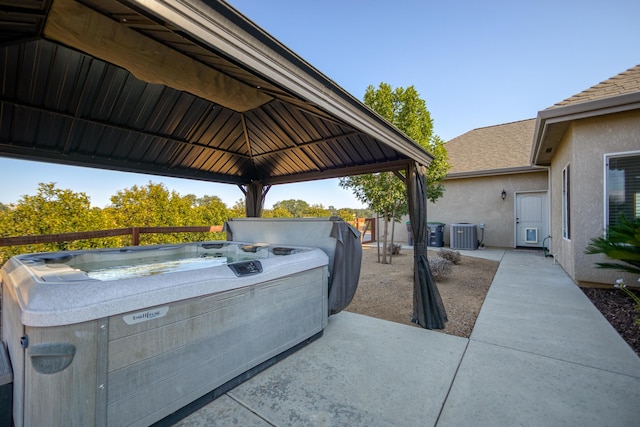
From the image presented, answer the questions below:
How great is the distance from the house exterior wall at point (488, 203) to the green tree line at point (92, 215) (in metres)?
7.99

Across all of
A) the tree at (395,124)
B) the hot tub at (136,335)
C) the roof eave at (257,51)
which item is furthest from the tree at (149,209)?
the roof eave at (257,51)

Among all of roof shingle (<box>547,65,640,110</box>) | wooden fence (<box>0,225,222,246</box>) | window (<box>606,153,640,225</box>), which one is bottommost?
wooden fence (<box>0,225,222,246</box>)

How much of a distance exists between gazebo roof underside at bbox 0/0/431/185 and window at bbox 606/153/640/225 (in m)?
3.12

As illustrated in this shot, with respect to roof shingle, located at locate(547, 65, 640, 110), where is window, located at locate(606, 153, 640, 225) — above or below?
below

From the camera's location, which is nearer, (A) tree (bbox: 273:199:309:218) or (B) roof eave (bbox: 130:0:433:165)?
(B) roof eave (bbox: 130:0:433:165)

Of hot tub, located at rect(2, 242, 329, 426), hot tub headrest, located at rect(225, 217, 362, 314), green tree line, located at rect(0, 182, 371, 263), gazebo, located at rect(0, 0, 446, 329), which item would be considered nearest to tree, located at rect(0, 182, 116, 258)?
green tree line, located at rect(0, 182, 371, 263)

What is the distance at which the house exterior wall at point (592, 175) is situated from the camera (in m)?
4.00

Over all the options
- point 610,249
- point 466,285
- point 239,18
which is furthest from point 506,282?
point 239,18

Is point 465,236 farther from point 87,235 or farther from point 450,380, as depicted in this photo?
point 87,235

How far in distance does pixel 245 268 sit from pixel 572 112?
17.2 ft

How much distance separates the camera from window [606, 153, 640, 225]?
3.91 meters

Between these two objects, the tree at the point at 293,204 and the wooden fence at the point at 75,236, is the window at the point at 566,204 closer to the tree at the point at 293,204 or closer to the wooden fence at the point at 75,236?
the wooden fence at the point at 75,236

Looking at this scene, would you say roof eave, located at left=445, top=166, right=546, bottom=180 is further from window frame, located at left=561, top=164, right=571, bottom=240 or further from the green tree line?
the green tree line

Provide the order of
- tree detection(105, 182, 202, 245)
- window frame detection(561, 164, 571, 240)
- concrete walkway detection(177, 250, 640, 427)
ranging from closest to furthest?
concrete walkway detection(177, 250, 640, 427), window frame detection(561, 164, 571, 240), tree detection(105, 182, 202, 245)
